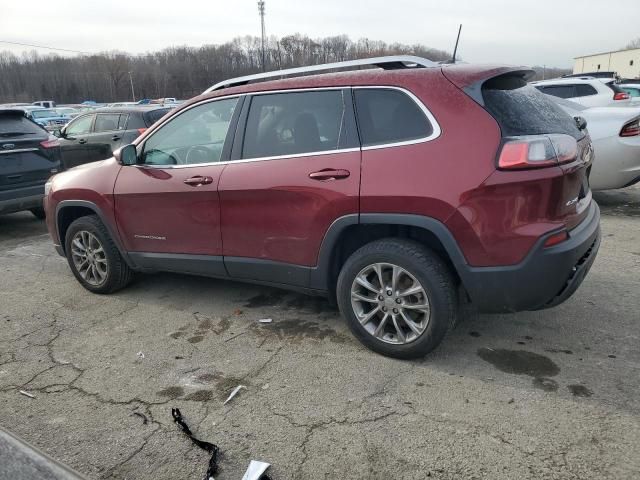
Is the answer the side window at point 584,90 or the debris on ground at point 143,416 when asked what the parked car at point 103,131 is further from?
the side window at point 584,90

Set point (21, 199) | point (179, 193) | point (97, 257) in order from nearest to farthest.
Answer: point (179, 193) → point (97, 257) → point (21, 199)

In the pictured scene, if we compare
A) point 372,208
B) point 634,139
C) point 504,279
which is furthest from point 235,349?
point 634,139

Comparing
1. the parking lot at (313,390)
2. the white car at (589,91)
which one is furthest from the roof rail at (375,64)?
the white car at (589,91)

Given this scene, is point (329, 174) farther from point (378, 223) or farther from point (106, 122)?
point (106, 122)

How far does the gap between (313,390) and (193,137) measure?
219cm

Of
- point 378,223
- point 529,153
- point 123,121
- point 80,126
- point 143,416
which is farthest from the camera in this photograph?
point 80,126

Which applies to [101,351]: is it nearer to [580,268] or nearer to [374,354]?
[374,354]

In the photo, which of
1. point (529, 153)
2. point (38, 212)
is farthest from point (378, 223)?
point (38, 212)

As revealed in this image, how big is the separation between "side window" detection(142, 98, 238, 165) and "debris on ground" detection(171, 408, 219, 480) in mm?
1839

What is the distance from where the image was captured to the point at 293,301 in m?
4.34

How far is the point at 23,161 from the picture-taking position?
6.98 metres

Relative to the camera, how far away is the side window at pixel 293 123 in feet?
10.9

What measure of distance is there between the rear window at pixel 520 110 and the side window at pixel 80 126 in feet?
31.3

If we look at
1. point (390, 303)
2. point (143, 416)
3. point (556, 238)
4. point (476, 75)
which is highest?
point (476, 75)
